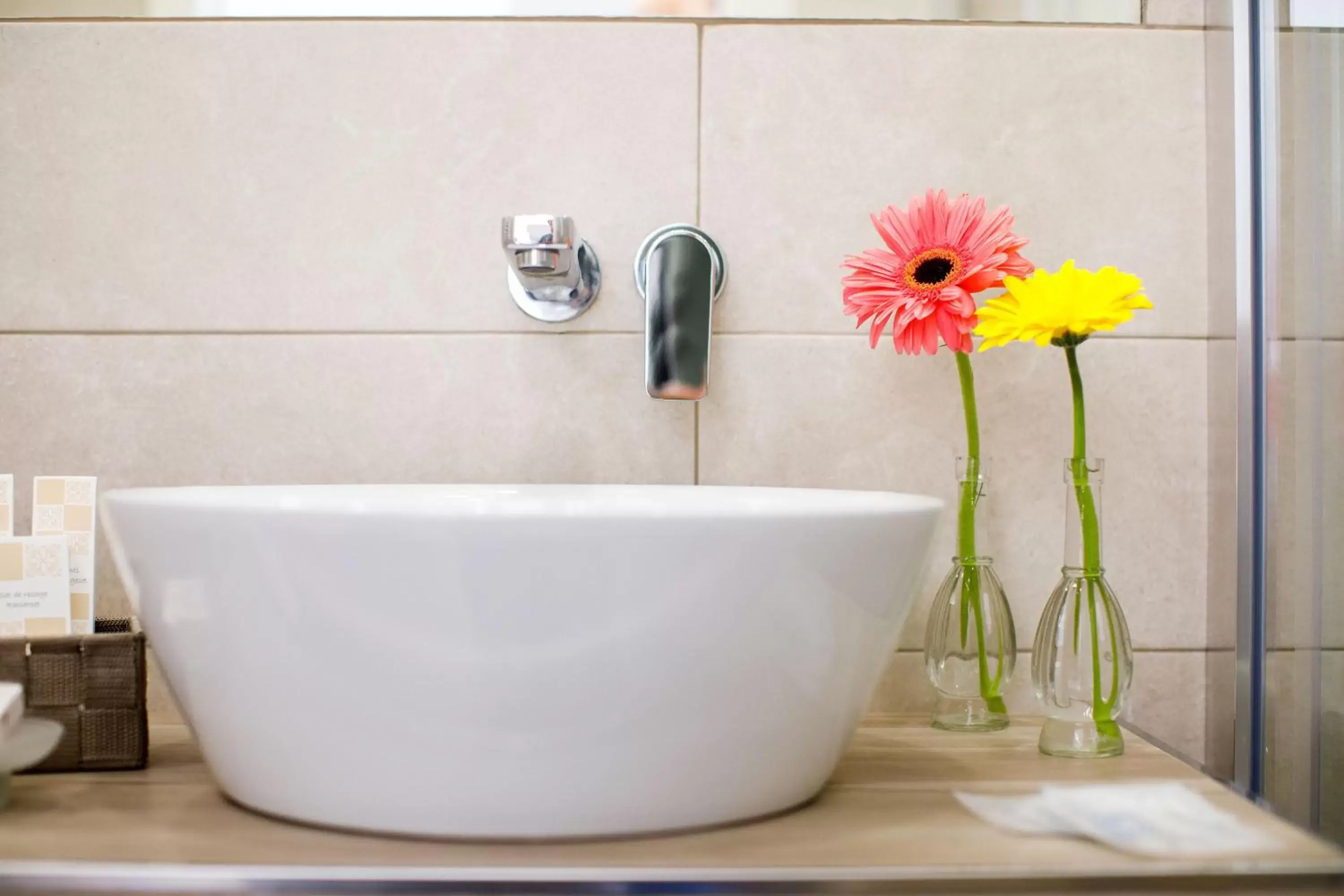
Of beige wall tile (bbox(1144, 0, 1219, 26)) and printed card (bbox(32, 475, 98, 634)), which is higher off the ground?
beige wall tile (bbox(1144, 0, 1219, 26))

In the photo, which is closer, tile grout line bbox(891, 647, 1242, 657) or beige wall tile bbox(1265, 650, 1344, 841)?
beige wall tile bbox(1265, 650, 1344, 841)

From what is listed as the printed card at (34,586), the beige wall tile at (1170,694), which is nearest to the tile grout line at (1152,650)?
the beige wall tile at (1170,694)

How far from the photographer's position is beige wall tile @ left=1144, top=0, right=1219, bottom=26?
1007 millimetres

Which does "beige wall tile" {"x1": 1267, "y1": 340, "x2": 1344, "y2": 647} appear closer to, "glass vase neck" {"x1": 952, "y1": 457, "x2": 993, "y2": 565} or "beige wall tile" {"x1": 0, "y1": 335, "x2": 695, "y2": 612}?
"glass vase neck" {"x1": 952, "y1": 457, "x2": 993, "y2": 565}

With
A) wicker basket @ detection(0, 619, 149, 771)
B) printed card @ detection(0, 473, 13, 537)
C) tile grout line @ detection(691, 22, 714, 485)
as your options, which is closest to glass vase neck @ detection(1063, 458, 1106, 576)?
tile grout line @ detection(691, 22, 714, 485)

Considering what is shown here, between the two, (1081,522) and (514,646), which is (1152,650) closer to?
(1081,522)

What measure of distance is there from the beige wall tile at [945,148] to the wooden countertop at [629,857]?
19.5 inches

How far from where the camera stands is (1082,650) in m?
0.81

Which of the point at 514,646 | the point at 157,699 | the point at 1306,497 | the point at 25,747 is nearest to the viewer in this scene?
the point at 514,646

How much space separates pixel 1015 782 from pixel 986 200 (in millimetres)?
524

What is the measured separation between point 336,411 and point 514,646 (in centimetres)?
52

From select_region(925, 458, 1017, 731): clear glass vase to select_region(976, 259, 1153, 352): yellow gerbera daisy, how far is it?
0.38 ft

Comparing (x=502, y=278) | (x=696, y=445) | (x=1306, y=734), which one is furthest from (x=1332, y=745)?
(x=502, y=278)

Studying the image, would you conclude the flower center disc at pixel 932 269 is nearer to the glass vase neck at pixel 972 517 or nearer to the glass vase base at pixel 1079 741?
the glass vase neck at pixel 972 517
